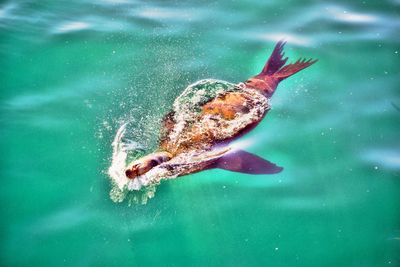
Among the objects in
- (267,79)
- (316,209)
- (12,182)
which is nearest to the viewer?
(267,79)

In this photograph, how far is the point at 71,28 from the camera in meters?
5.04

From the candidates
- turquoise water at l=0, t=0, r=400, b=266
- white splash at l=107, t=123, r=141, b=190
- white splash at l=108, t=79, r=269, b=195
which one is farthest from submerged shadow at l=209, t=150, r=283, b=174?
white splash at l=107, t=123, r=141, b=190

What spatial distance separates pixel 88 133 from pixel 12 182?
5.98ft

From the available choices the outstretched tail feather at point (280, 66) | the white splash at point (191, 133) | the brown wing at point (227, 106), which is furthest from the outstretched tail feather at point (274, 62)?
the brown wing at point (227, 106)

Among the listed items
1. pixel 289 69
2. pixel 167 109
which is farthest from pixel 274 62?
pixel 167 109

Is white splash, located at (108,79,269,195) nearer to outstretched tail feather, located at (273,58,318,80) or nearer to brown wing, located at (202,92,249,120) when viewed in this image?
brown wing, located at (202,92,249,120)

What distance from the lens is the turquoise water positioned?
4.54 metres

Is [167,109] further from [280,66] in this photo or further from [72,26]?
[72,26]

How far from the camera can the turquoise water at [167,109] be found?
4.54m

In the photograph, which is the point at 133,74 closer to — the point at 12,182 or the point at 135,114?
the point at 135,114

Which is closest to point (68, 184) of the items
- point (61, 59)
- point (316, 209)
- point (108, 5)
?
point (61, 59)

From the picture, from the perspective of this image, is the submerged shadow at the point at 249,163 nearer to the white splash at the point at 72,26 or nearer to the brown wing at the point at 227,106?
the brown wing at the point at 227,106

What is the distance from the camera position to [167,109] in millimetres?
4344

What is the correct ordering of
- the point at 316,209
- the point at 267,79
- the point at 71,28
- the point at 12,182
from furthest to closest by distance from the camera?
the point at 12,182 < the point at 71,28 < the point at 316,209 < the point at 267,79
